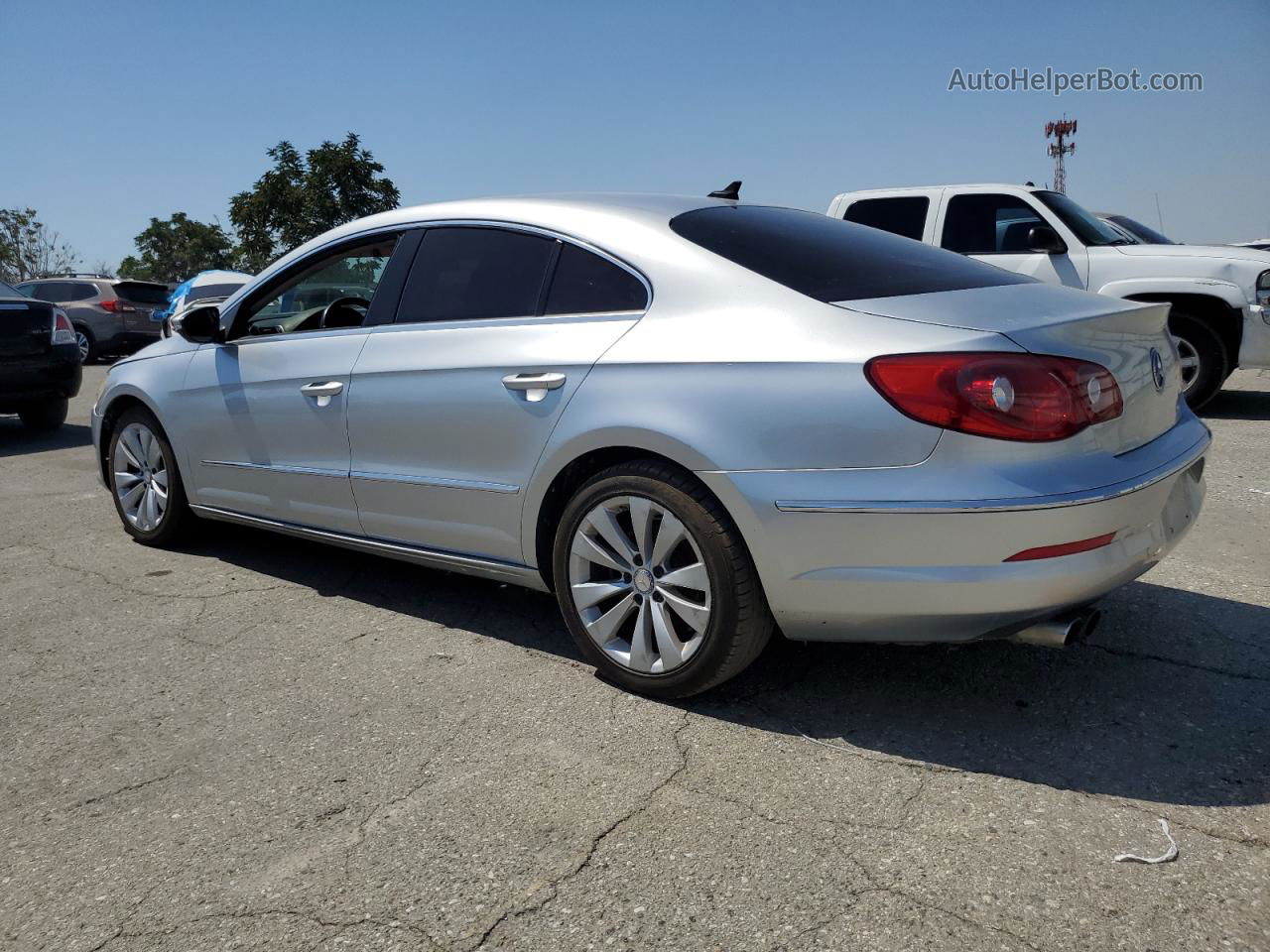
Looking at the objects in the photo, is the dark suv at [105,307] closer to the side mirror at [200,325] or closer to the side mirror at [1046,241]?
the side mirror at [200,325]

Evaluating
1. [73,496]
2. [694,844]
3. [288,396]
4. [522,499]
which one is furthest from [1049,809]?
[73,496]

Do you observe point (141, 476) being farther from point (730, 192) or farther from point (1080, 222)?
point (1080, 222)

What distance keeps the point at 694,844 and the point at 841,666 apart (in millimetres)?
1179

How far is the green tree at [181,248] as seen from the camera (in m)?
47.0

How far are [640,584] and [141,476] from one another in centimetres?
325

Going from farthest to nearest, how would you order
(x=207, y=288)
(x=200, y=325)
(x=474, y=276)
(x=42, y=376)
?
(x=207, y=288)
(x=42, y=376)
(x=200, y=325)
(x=474, y=276)

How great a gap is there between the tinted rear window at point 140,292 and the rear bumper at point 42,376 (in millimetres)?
9350

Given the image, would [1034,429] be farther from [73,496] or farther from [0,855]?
[73,496]

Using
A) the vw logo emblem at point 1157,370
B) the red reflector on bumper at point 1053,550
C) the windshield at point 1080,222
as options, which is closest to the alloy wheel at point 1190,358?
the windshield at point 1080,222

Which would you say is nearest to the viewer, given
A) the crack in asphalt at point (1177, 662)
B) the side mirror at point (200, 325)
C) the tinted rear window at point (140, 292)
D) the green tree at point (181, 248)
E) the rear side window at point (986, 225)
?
the crack in asphalt at point (1177, 662)

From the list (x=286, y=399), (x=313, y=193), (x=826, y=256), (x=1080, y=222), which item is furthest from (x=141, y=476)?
(x=313, y=193)

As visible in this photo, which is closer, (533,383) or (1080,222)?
(533,383)

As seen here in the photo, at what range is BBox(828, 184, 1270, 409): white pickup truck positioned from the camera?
320 inches

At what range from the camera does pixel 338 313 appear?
14.5 feet
